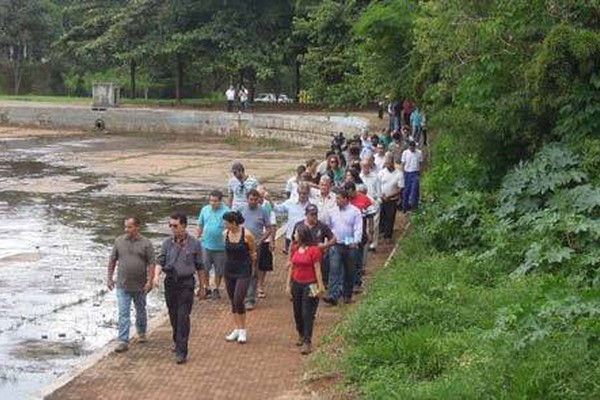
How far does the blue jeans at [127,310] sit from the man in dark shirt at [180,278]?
575mm

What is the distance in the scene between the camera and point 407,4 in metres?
24.0

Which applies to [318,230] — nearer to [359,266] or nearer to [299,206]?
[299,206]

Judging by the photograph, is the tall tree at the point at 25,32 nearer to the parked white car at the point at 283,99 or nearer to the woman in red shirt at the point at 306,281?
the parked white car at the point at 283,99

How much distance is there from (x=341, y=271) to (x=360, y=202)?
3.86ft

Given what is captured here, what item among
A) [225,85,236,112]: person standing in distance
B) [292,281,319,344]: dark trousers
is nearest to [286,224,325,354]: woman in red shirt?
[292,281,319,344]: dark trousers

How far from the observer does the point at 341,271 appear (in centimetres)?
1398

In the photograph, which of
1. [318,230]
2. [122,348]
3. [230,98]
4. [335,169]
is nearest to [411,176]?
[335,169]

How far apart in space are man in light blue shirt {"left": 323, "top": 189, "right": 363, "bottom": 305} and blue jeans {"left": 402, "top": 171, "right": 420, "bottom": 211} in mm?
6103

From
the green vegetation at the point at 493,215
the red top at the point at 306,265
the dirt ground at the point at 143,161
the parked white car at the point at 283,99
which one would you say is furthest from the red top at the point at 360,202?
the parked white car at the point at 283,99

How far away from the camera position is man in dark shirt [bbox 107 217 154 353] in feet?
40.0

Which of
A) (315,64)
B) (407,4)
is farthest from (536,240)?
(315,64)

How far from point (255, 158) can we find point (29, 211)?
16017 mm

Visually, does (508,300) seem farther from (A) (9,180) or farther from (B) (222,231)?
(A) (9,180)

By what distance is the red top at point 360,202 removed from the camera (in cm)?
1449
